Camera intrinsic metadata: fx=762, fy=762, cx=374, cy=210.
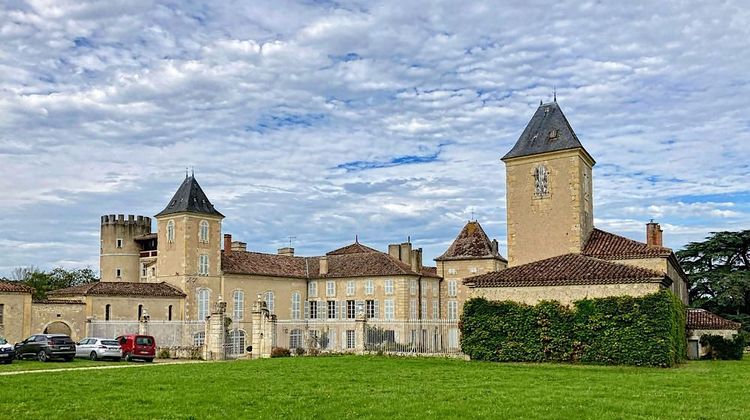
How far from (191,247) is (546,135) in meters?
21.3

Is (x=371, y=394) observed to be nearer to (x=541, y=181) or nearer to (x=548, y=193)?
(x=548, y=193)

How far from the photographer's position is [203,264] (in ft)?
143

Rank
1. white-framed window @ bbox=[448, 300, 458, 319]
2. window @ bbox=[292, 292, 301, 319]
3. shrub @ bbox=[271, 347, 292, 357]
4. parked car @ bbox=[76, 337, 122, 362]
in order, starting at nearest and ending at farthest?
parked car @ bbox=[76, 337, 122, 362] < shrub @ bbox=[271, 347, 292, 357] < window @ bbox=[292, 292, 301, 319] < white-framed window @ bbox=[448, 300, 458, 319]

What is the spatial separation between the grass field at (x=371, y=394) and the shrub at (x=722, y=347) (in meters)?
12.1

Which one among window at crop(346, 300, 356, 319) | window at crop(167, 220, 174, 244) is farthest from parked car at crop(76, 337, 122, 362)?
window at crop(346, 300, 356, 319)

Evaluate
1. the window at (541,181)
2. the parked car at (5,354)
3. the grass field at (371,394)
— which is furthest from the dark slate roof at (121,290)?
the window at (541,181)

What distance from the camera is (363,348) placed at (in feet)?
96.6

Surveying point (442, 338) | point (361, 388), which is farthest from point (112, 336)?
point (361, 388)

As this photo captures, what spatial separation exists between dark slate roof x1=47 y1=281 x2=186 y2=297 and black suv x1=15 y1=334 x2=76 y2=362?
10.9m

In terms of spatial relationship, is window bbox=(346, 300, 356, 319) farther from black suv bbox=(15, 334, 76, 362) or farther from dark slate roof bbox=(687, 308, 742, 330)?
black suv bbox=(15, 334, 76, 362)

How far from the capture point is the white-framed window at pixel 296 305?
48500mm

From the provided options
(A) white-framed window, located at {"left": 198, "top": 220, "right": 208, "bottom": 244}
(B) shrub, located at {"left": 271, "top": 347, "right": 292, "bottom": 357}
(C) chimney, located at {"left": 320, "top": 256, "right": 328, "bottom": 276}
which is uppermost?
(A) white-framed window, located at {"left": 198, "top": 220, "right": 208, "bottom": 244}

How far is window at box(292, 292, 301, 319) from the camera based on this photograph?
4850 centimetres

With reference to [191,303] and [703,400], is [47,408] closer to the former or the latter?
[703,400]
